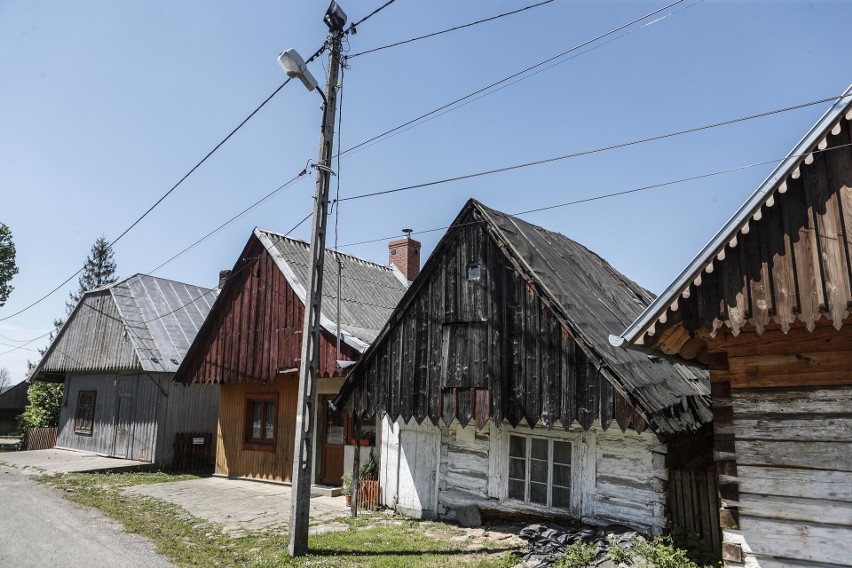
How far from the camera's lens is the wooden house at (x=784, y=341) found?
22.1 ft

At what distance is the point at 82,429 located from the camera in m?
25.0

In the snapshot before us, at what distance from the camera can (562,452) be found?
11.5 metres

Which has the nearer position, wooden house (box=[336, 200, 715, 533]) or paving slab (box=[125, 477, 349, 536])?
wooden house (box=[336, 200, 715, 533])

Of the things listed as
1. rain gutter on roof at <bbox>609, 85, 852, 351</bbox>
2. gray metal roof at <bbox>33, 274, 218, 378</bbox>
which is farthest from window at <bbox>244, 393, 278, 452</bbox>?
rain gutter on roof at <bbox>609, 85, 852, 351</bbox>

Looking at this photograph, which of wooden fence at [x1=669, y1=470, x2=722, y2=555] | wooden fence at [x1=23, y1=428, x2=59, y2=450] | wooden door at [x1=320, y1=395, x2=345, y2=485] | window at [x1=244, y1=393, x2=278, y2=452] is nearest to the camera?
wooden fence at [x1=669, y1=470, x2=722, y2=555]

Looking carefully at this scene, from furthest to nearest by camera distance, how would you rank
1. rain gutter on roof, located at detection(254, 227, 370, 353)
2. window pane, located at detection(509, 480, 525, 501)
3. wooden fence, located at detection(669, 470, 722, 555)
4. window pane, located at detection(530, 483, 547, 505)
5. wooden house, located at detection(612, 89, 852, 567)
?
rain gutter on roof, located at detection(254, 227, 370, 353) < window pane, located at detection(509, 480, 525, 501) < window pane, located at detection(530, 483, 547, 505) < wooden fence, located at detection(669, 470, 722, 555) < wooden house, located at detection(612, 89, 852, 567)

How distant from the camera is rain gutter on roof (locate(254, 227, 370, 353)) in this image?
15602mm

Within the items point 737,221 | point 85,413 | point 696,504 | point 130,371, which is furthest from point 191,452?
→ point 737,221

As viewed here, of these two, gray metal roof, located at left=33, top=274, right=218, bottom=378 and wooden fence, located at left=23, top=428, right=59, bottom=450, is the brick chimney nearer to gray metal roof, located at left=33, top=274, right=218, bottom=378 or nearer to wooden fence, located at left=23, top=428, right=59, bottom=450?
gray metal roof, located at left=33, top=274, right=218, bottom=378

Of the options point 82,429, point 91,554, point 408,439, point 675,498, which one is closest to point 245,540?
point 91,554

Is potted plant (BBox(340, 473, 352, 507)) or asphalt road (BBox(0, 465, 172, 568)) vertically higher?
potted plant (BBox(340, 473, 352, 507))

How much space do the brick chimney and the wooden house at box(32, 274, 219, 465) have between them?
8.90 meters

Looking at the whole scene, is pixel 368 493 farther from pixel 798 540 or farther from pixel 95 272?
pixel 95 272

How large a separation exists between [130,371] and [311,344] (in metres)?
16.1
